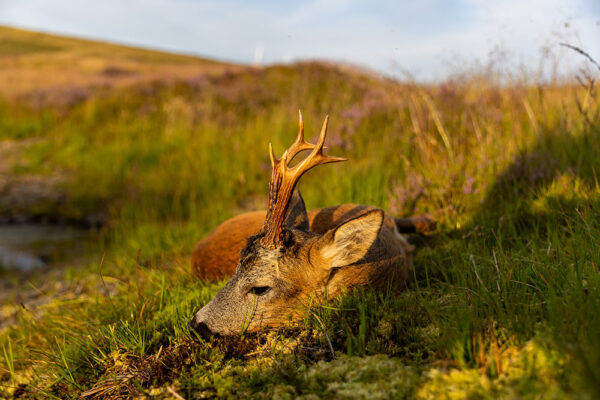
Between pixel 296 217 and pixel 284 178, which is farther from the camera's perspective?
Result: pixel 296 217

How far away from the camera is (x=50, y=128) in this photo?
14.8m

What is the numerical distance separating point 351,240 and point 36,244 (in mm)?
7368

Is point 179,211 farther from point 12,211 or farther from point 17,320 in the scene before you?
point 12,211

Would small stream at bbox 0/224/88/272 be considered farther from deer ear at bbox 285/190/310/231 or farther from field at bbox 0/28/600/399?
deer ear at bbox 285/190/310/231

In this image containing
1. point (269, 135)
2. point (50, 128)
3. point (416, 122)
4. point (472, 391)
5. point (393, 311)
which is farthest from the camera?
point (50, 128)

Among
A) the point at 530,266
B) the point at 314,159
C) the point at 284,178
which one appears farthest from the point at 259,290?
the point at 530,266

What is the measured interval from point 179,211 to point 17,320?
3.24 m

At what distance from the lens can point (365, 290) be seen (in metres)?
3.07

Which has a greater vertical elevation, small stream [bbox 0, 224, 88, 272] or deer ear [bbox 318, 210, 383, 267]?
deer ear [bbox 318, 210, 383, 267]

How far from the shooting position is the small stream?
729 cm

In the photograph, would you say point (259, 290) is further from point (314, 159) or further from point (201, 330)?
point (314, 159)

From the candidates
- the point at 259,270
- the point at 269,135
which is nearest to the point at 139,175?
the point at 269,135

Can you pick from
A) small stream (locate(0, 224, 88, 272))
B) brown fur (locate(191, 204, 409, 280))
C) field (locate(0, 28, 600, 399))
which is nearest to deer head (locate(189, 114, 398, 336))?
field (locate(0, 28, 600, 399))

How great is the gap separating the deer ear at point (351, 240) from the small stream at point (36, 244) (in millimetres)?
6107
